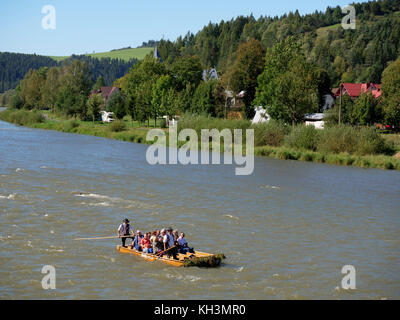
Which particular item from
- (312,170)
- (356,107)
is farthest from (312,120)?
(312,170)

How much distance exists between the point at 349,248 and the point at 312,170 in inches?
1031

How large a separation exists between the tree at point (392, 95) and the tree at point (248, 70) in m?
21.2

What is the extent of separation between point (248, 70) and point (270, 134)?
28.0 m

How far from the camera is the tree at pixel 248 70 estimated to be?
91.6m

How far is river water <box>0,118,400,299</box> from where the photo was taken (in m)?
20.9

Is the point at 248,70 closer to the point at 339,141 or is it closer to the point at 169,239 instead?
the point at 339,141

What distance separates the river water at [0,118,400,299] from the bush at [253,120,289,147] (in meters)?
13.1

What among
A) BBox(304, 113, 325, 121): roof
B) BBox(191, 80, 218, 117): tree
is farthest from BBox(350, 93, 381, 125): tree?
BBox(191, 80, 218, 117): tree

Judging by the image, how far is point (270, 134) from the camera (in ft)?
219

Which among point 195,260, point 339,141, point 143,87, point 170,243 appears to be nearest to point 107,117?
point 143,87

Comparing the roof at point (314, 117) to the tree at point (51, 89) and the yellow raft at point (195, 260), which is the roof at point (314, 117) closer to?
the yellow raft at point (195, 260)

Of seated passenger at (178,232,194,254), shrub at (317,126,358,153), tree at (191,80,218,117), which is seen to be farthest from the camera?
tree at (191,80,218,117)

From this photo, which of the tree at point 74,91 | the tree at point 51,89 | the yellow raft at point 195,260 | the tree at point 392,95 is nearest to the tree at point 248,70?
the tree at point 392,95

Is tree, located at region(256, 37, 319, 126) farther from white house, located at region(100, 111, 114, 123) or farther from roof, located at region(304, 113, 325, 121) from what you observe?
white house, located at region(100, 111, 114, 123)
